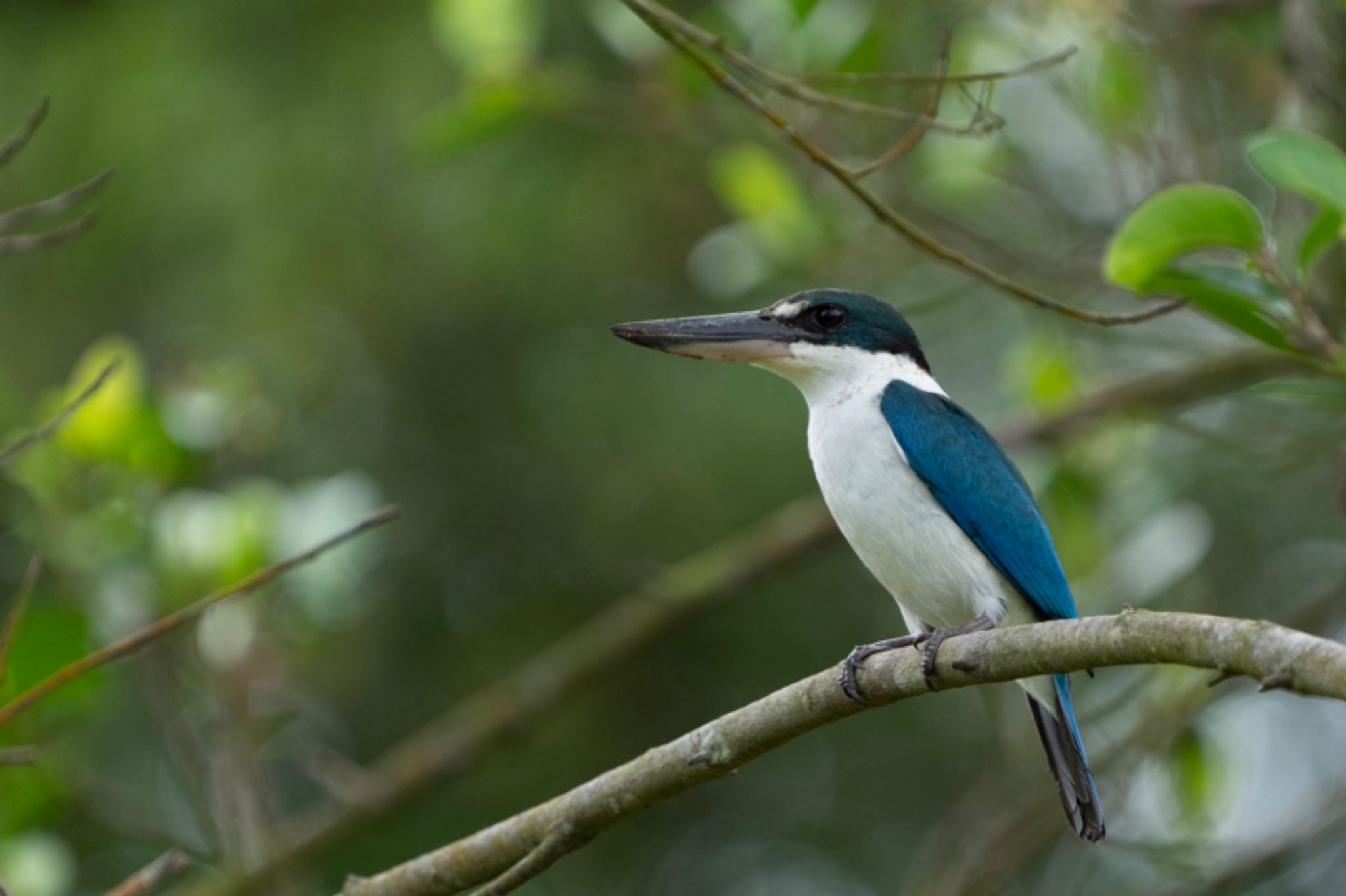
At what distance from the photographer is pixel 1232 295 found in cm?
287

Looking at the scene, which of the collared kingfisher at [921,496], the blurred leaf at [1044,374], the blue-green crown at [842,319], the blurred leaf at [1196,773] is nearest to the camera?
the collared kingfisher at [921,496]

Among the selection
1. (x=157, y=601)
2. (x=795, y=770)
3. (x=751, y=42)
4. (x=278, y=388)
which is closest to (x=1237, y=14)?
(x=751, y=42)

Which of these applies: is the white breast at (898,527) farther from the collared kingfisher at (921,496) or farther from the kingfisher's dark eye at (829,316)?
the kingfisher's dark eye at (829,316)

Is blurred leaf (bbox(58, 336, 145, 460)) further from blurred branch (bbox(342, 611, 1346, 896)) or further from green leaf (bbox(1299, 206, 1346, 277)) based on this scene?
green leaf (bbox(1299, 206, 1346, 277))

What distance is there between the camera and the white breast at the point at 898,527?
339 cm

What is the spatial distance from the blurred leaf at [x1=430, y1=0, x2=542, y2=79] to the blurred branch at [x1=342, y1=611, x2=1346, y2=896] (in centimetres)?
281

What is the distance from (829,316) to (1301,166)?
1.36 m

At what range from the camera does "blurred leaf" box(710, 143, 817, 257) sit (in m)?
5.01

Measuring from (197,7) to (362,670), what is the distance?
334 centimetres

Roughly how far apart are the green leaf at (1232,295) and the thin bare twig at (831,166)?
51mm

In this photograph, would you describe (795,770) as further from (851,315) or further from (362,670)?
(851,315)

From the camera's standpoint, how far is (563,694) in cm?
496

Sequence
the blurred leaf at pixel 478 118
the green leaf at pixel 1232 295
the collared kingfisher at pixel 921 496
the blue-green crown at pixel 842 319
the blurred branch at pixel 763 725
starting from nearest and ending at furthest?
the blurred branch at pixel 763 725
the green leaf at pixel 1232 295
the collared kingfisher at pixel 921 496
the blue-green crown at pixel 842 319
the blurred leaf at pixel 478 118

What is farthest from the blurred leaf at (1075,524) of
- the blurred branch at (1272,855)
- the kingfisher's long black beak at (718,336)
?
the kingfisher's long black beak at (718,336)
